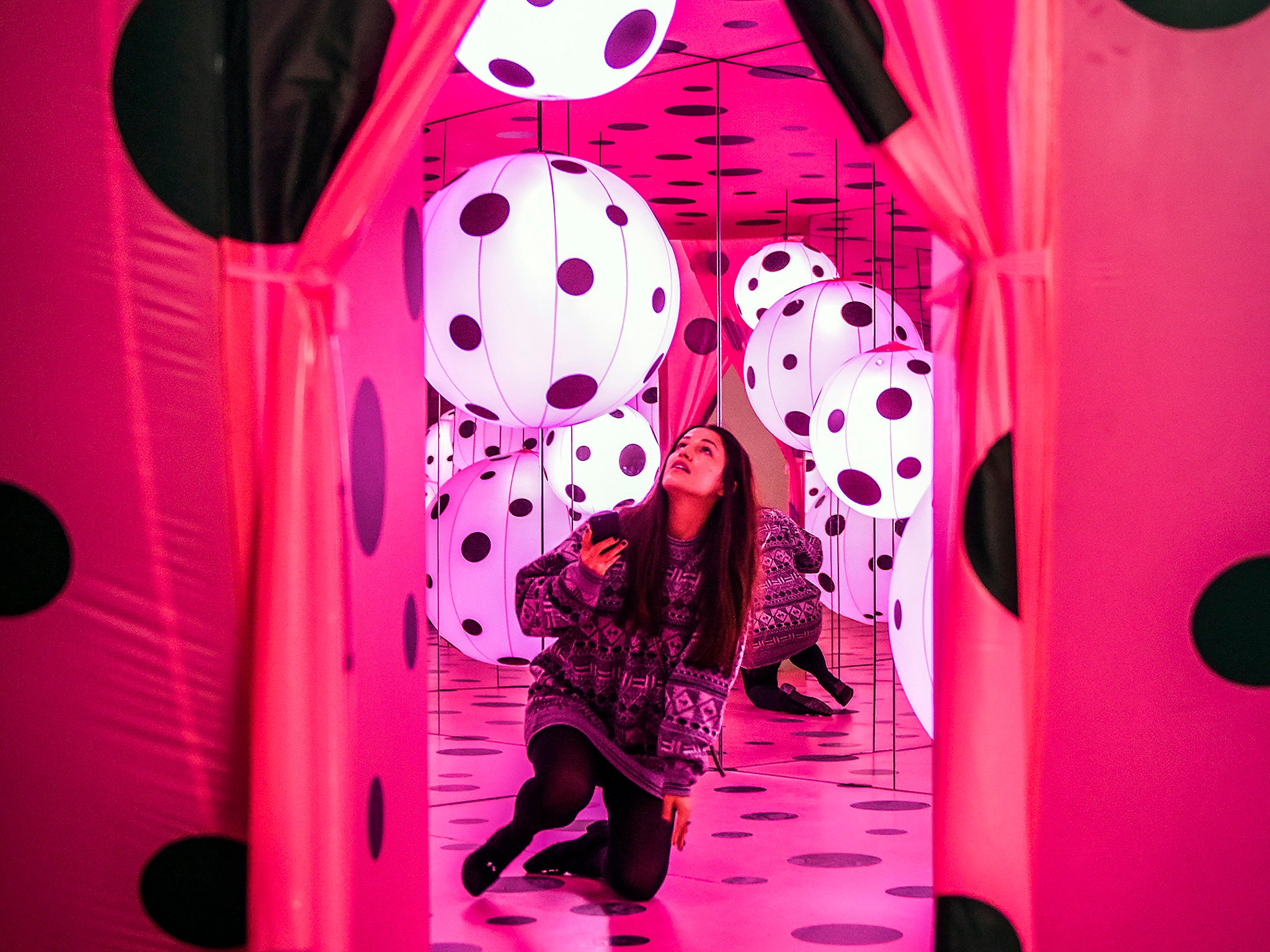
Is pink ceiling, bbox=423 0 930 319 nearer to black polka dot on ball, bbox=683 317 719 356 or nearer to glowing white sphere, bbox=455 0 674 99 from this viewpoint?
black polka dot on ball, bbox=683 317 719 356

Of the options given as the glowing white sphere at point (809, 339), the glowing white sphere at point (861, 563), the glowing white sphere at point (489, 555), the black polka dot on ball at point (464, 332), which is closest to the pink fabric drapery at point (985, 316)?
the black polka dot on ball at point (464, 332)

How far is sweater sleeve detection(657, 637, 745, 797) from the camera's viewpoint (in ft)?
9.50

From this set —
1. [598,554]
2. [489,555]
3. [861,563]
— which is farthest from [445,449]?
[598,554]

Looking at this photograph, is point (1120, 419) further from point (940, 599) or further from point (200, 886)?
point (200, 886)

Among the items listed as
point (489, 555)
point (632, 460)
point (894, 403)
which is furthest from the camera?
point (632, 460)

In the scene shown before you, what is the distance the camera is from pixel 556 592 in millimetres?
3062

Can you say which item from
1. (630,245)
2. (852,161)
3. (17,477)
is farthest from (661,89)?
(17,477)

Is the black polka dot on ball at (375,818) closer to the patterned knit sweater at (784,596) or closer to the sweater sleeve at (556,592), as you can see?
the sweater sleeve at (556,592)

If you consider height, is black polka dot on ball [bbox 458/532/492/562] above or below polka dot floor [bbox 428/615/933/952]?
above

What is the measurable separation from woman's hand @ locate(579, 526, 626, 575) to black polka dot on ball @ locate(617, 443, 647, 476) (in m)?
2.02

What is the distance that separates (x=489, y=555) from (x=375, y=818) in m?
1.68

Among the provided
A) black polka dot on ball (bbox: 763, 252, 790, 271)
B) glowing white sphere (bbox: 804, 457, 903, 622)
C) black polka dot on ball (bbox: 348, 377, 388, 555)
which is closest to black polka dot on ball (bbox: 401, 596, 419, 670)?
black polka dot on ball (bbox: 348, 377, 388, 555)

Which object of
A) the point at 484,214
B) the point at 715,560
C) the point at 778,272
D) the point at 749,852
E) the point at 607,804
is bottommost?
the point at 749,852

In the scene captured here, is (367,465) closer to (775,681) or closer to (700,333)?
(775,681)
